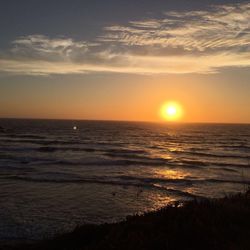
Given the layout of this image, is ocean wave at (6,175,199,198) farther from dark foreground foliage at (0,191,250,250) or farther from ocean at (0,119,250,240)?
dark foreground foliage at (0,191,250,250)

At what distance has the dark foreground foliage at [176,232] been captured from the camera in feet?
26.7

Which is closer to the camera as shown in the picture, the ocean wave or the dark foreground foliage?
the dark foreground foliage

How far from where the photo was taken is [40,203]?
1709cm

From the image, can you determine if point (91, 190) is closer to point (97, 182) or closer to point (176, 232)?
point (97, 182)

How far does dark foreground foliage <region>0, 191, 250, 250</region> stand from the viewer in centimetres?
815

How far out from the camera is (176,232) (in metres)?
8.69

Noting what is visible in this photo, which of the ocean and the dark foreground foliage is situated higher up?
the dark foreground foliage

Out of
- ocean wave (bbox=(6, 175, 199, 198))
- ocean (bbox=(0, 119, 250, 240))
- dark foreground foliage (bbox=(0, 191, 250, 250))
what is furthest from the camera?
ocean wave (bbox=(6, 175, 199, 198))

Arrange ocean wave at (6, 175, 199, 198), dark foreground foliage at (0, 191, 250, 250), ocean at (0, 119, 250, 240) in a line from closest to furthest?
dark foreground foliage at (0, 191, 250, 250) < ocean at (0, 119, 250, 240) < ocean wave at (6, 175, 199, 198)

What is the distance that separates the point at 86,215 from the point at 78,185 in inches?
300

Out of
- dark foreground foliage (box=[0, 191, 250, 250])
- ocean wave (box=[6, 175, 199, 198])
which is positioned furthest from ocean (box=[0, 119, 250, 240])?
dark foreground foliage (box=[0, 191, 250, 250])

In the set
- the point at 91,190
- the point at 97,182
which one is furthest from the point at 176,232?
the point at 97,182

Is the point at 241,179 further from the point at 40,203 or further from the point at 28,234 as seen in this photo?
the point at 28,234

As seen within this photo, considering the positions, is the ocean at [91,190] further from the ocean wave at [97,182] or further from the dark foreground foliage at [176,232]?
the dark foreground foliage at [176,232]
